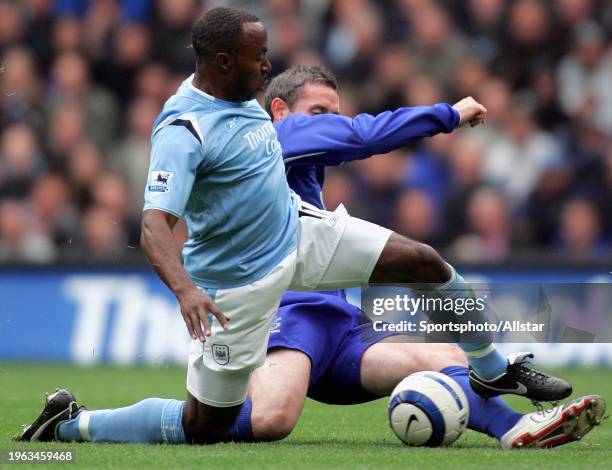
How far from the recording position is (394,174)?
1191cm

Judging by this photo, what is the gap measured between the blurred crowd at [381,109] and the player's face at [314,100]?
4899 millimetres

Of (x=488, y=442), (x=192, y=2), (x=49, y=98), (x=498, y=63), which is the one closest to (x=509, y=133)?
(x=498, y=63)

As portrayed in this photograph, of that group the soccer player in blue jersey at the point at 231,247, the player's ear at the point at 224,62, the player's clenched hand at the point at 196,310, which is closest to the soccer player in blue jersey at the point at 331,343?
the soccer player in blue jersey at the point at 231,247

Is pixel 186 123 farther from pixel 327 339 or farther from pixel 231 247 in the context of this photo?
pixel 327 339

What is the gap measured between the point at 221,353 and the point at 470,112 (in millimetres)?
1525

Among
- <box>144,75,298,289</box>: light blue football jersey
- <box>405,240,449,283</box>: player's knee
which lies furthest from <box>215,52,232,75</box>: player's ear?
<box>405,240,449,283</box>: player's knee

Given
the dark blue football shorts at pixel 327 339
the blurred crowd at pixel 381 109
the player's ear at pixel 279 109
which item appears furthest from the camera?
the blurred crowd at pixel 381 109

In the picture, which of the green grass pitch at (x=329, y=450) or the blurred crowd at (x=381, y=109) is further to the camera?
the blurred crowd at (x=381, y=109)

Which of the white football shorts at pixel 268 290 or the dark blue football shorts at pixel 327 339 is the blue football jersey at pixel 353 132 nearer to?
the white football shorts at pixel 268 290

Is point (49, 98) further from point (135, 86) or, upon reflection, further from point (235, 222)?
point (235, 222)

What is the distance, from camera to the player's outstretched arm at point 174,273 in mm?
4734

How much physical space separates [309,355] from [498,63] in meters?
7.37

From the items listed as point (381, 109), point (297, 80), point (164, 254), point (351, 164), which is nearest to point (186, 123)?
point (164, 254)

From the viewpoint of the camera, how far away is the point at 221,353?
5285 millimetres
